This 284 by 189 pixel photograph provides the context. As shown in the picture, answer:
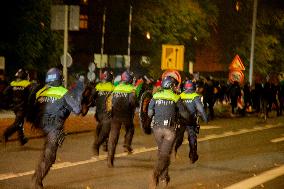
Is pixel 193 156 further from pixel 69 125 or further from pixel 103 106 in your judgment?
pixel 69 125

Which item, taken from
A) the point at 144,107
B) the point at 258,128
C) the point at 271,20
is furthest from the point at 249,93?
the point at 144,107

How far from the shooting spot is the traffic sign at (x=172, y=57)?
20.2 meters

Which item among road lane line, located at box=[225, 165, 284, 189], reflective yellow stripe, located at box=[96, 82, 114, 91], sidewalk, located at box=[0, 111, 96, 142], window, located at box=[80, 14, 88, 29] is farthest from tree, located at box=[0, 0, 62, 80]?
window, located at box=[80, 14, 88, 29]

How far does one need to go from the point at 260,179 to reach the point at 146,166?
7.85ft

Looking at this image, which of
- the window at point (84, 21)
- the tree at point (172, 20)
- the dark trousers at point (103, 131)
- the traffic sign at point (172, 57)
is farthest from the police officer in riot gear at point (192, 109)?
the window at point (84, 21)

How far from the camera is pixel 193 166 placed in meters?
13.0

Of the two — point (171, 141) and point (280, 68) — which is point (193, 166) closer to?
point (171, 141)

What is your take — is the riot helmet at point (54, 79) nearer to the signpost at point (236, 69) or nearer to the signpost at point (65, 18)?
the signpost at point (65, 18)

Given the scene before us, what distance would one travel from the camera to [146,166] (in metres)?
12.7

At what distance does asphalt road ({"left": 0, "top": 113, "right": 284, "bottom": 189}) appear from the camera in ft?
34.9

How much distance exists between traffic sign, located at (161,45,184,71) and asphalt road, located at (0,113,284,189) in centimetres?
249

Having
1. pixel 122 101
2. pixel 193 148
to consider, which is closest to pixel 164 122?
pixel 122 101

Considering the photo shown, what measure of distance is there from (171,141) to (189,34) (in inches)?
1257

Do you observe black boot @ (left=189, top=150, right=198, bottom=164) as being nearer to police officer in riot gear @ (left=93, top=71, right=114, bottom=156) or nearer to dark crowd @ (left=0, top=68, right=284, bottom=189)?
dark crowd @ (left=0, top=68, right=284, bottom=189)
